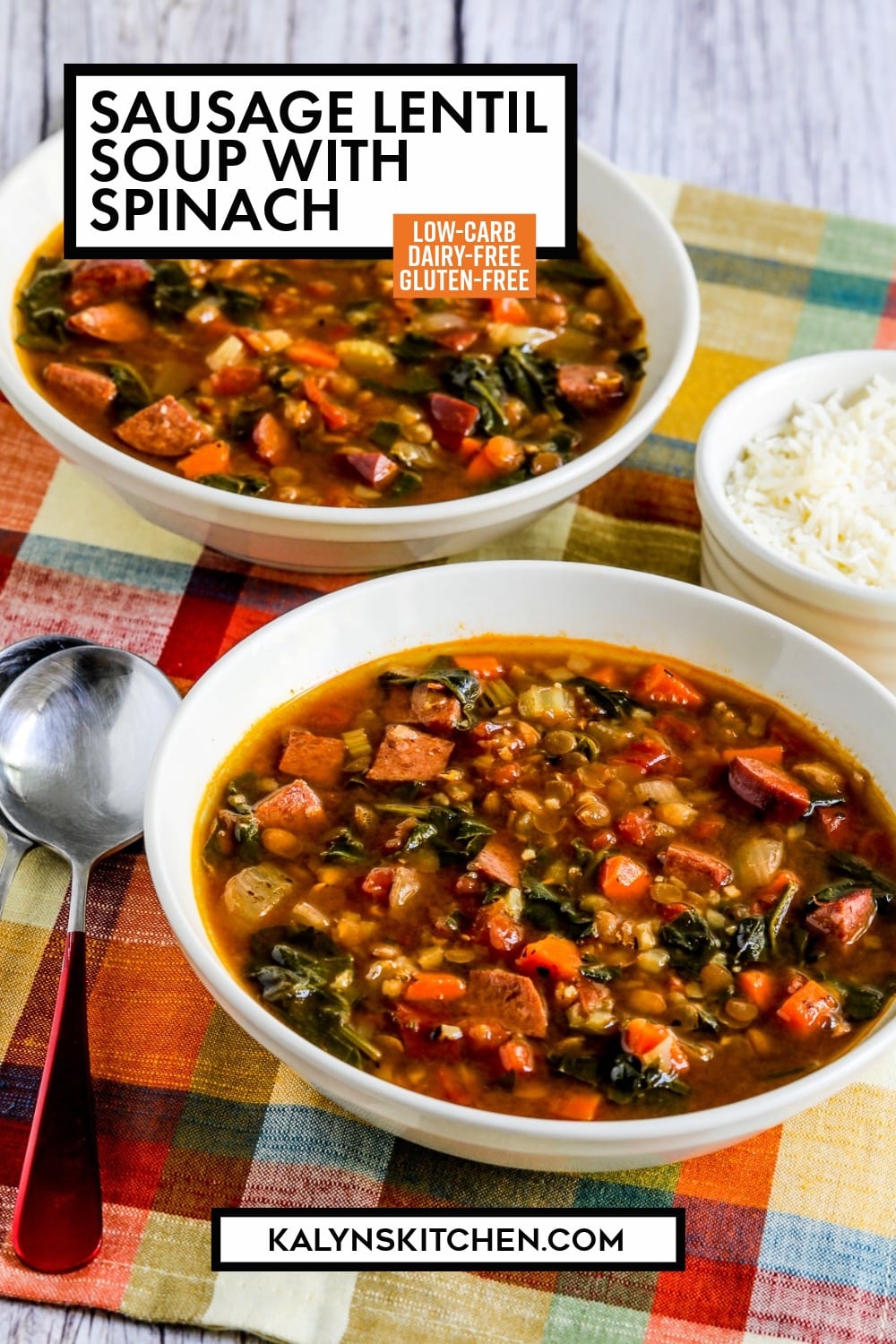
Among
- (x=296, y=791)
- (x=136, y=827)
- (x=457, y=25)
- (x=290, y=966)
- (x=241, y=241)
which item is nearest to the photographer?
(x=290, y=966)

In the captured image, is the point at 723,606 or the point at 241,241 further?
the point at 241,241

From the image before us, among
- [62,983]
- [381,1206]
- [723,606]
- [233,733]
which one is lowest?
[381,1206]

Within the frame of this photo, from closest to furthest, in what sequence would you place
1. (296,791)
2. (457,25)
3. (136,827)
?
(296,791)
(136,827)
(457,25)

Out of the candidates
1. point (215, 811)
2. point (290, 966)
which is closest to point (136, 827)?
point (215, 811)

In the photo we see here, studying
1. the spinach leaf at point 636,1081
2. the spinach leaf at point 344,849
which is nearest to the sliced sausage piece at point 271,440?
the spinach leaf at point 344,849

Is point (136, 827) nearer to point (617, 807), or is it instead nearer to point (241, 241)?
point (617, 807)

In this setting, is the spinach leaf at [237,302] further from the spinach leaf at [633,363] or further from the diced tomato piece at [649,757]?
the diced tomato piece at [649,757]

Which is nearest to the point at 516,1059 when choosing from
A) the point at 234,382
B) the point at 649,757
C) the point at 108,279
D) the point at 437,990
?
the point at 437,990
